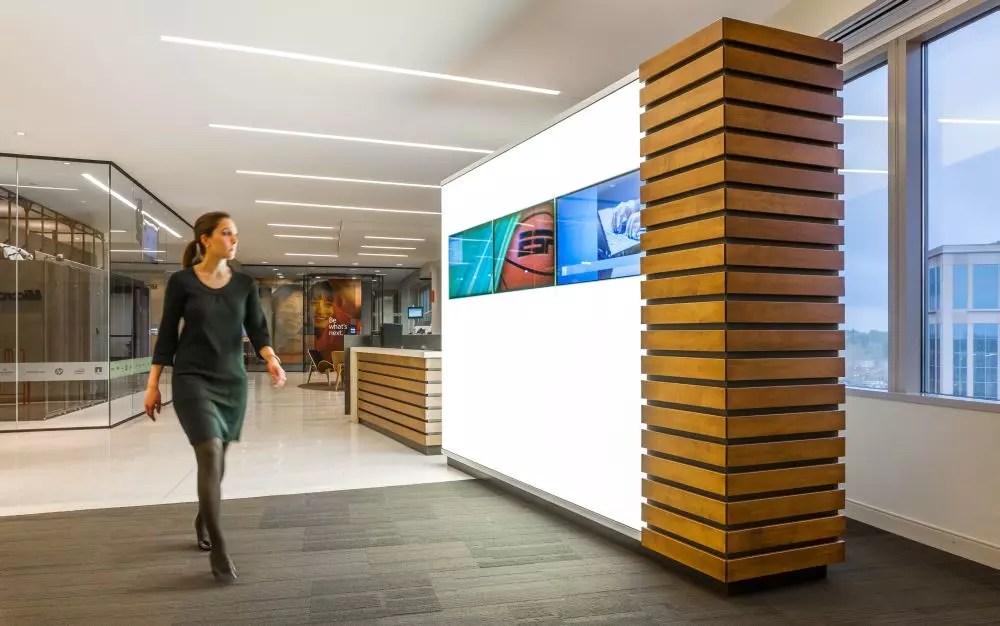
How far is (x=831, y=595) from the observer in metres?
3.14

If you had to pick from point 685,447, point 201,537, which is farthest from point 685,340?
point 201,537

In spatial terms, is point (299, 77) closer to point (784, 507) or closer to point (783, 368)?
point (783, 368)

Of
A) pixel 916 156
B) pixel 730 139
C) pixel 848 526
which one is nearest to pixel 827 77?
pixel 730 139

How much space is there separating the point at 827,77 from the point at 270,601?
3.54m

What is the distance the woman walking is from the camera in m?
3.35

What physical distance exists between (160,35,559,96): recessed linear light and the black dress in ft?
9.47

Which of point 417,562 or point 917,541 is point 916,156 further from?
point 417,562

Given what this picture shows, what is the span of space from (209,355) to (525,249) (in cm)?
228

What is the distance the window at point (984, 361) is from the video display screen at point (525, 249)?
2.42 metres

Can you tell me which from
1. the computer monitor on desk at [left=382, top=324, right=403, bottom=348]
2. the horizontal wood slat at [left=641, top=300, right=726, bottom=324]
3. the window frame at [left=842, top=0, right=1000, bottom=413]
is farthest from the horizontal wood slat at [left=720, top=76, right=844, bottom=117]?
the computer monitor on desk at [left=382, top=324, right=403, bottom=348]

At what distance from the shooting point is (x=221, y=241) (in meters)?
3.51

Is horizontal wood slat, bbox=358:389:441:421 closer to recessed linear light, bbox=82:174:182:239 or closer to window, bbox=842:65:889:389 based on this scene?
window, bbox=842:65:889:389

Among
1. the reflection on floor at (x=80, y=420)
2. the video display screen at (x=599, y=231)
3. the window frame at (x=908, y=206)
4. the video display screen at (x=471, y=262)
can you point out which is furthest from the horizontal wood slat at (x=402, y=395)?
the window frame at (x=908, y=206)

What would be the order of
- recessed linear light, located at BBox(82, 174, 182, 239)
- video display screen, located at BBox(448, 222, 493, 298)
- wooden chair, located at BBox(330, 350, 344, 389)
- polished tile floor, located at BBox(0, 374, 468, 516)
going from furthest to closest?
1. wooden chair, located at BBox(330, 350, 344, 389)
2. recessed linear light, located at BBox(82, 174, 182, 239)
3. video display screen, located at BBox(448, 222, 493, 298)
4. polished tile floor, located at BBox(0, 374, 468, 516)
